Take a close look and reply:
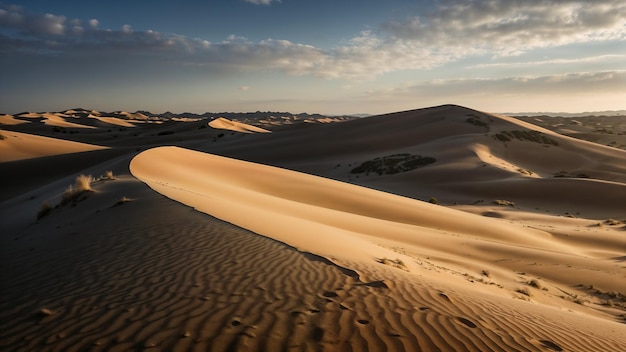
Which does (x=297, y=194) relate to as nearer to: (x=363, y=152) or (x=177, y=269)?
(x=177, y=269)

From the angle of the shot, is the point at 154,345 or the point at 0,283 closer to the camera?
the point at 154,345

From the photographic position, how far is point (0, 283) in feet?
18.0

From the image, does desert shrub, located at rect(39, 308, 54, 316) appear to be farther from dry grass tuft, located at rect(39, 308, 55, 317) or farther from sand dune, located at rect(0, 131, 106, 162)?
sand dune, located at rect(0, 131, 106, 162)

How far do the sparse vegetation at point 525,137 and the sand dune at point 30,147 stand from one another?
37.1 metres

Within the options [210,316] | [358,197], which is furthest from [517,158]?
[210,316]

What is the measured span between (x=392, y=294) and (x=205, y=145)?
161ft

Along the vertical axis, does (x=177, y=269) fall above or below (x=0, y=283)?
above

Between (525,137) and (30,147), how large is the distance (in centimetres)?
4317

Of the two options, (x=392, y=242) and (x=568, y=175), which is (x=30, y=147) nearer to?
(x=392, y=242)

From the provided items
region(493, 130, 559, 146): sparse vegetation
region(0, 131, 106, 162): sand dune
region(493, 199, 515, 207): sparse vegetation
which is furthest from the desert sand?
region(493, 130, 559, 146): sparse vegetation

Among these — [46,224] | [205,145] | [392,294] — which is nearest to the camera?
[392,294]

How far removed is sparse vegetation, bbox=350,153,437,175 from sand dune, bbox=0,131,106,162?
22200 mm

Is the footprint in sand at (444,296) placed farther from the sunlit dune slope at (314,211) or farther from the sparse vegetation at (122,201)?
the sparse vegetation at (122,201)

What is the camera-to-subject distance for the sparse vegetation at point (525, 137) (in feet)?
134
